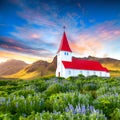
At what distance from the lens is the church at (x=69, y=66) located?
73812 mm

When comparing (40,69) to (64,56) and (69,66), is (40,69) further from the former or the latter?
(69,66)

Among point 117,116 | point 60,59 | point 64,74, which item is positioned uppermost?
point 60,59

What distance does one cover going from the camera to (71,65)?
75.1m

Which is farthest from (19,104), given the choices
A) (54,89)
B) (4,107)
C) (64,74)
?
(64,74)

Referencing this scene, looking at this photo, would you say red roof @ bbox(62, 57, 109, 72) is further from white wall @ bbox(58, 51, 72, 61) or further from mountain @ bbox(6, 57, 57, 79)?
mountain @ bbox(6, 57, 57, 79)

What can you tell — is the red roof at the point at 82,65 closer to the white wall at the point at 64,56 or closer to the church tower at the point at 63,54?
the white wall at the point at 64,56

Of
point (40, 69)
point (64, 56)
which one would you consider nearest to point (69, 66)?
point (64, 56)

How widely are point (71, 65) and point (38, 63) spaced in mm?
104377

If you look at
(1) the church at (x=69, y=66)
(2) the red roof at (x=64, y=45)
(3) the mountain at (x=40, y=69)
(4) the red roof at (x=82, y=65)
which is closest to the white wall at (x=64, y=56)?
(1) the church at (x=69, y=66)

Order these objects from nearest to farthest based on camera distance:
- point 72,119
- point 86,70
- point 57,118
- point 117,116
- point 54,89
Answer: point 72,119 < point 57,118 < point 117,116 < point 54,89 < point 86,70

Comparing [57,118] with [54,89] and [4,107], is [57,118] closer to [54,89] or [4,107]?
[4,107]

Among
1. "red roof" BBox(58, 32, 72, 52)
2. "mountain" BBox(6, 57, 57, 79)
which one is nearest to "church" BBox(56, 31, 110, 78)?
"red roof" BBox(58, 32, 72, 52)

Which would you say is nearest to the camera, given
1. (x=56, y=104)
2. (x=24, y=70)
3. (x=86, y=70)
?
(x=56, y=104)

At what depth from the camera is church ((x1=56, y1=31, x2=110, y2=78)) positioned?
242ft
